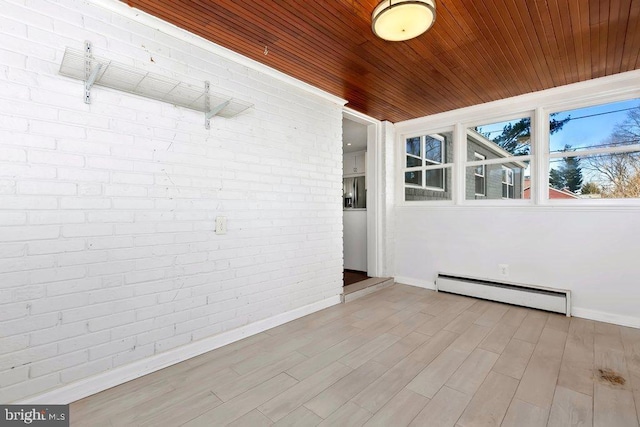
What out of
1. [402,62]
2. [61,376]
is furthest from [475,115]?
[61,376]

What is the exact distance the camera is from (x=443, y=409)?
1.68 m

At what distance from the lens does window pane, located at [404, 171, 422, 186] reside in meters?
4.52

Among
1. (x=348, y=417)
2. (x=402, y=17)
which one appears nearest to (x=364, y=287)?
(x=348, y=417)

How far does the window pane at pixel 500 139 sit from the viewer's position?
141 inches

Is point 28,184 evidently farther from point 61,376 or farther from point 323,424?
point 323,424

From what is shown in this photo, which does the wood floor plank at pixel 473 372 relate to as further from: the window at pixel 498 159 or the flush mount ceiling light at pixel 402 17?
the flush mount ceiling light at pixel 402 17

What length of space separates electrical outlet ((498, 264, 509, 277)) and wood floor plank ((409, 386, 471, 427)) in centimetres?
233

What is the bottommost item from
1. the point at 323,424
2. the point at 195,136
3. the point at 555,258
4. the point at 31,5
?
the point at 323,424

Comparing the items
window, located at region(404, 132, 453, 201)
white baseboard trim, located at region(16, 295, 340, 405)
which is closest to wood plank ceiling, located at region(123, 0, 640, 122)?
window, located at region(404, 132, 453, 201)

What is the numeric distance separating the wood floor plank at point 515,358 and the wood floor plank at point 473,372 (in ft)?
0.19

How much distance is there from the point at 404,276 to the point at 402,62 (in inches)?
121

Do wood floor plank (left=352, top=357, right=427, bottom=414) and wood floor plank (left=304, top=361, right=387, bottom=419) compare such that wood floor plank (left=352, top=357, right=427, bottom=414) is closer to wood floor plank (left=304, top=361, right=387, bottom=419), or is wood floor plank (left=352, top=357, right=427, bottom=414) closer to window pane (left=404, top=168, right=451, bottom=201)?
wood floor plank (left=304, top=361, right=387, bottom=419)

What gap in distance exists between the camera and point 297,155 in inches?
123

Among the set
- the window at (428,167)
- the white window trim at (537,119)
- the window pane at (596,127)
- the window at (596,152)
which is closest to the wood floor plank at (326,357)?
the white window trim at (537,119)
